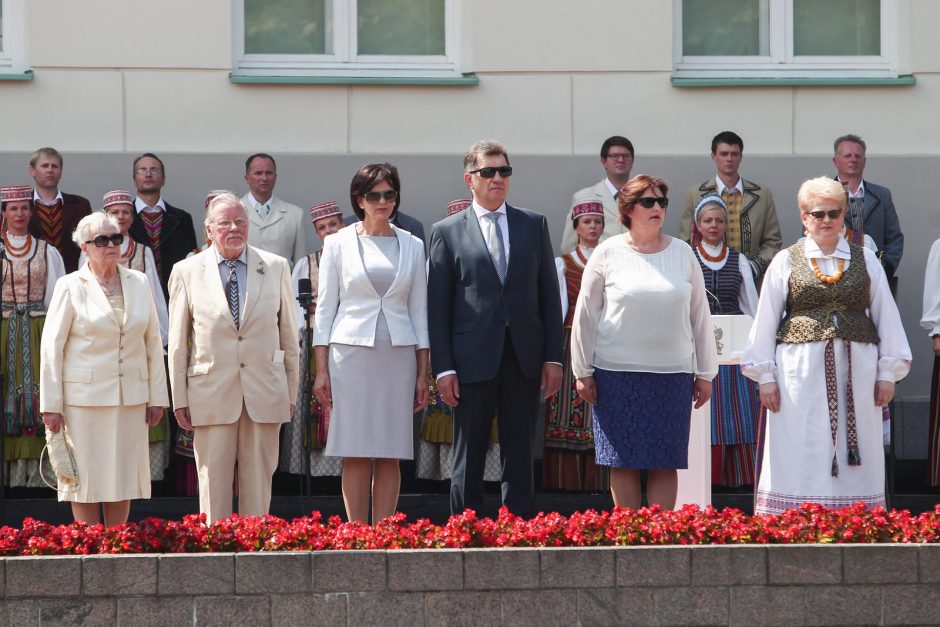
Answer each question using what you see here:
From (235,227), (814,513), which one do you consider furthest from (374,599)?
(235,227)

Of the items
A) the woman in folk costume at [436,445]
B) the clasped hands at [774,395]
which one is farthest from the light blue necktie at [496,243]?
the woman in folk costume at [436,445]

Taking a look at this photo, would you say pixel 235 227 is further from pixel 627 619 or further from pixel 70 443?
pixel 627 619

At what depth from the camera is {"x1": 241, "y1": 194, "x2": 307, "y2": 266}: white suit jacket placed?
11281 mm

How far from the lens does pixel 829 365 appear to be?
304 inches

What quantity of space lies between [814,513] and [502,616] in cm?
140

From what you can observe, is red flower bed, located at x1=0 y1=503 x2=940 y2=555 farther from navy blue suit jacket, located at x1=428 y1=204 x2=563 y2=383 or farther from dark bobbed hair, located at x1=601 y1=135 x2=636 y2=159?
dark bobbed hair, located at x1=601 y1=135 x2=636 y2=159

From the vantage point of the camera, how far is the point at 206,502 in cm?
811

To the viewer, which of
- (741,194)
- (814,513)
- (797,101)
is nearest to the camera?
(814,513)

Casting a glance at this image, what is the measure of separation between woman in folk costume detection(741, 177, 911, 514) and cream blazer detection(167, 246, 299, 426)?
2333mm

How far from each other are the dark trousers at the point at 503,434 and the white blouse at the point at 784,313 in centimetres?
107

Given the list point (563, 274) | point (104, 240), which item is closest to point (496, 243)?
point (104, 240)

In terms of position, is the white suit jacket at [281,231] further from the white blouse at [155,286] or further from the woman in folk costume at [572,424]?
the woman in folk costume at [572,424]

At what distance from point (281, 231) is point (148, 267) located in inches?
41.3

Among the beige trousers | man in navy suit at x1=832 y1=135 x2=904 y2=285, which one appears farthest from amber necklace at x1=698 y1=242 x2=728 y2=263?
the beige trousers
